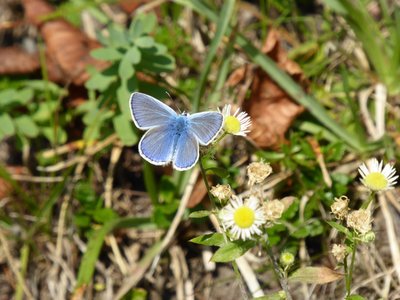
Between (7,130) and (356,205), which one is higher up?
(356,205)

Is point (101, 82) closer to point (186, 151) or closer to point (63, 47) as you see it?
point (63, 47)

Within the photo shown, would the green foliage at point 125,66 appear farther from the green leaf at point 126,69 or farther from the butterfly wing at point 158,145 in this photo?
the butterfly wing at point 158,145

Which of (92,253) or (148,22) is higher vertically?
(148,22)

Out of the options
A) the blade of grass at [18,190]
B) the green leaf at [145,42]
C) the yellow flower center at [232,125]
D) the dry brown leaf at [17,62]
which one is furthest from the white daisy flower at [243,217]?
the dry brown leaf at [17,62]

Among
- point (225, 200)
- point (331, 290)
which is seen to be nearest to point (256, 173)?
point (225, 200)

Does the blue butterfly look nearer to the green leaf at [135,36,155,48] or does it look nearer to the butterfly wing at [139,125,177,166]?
the butterfly wing at [139,125,177,166]

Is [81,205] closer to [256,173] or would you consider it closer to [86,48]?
[86,48]

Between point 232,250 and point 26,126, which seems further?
point 26,126

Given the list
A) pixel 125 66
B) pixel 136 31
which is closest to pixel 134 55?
pixel 125 66
